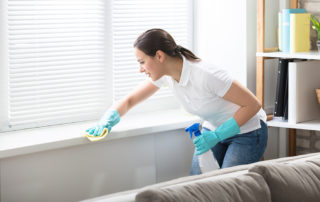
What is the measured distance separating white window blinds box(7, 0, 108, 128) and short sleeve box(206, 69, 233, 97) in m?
0.74

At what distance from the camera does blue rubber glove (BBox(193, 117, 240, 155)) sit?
9.23 feet

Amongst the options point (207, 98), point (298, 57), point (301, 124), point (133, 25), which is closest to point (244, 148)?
point (207, 98)

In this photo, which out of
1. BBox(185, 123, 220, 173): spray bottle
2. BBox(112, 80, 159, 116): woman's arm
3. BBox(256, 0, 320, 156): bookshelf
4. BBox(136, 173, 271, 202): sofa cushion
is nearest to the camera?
BBox(136, 173, 271, 202): sofa cushion

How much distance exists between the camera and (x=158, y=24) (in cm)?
351

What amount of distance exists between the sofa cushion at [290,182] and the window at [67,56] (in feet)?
4.16

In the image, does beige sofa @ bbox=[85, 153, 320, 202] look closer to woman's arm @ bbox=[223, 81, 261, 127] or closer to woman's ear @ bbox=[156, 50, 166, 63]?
woman's arm @ bbox=[223, 81, 261, 127]

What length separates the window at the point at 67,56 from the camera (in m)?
2.94

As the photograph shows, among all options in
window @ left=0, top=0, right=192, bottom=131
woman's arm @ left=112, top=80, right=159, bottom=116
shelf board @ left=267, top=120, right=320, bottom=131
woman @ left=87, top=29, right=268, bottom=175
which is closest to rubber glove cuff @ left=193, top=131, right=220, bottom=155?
woman @ left=87, top=29, right=268, bottom=175

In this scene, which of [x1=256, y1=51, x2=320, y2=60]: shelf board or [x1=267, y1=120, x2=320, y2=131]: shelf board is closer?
[x1=256, y1=51, x2=320, y2=60]: shelf board

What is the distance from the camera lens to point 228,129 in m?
2.82

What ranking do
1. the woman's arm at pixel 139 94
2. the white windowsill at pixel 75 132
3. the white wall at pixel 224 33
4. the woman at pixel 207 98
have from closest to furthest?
1. the white windowsill at pixel 75 132
2. the woman at pixel 207 98
3. the woman's arm at pixel 139 94
4. the white wall at pixel 224 33

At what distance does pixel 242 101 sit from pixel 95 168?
0.80 m

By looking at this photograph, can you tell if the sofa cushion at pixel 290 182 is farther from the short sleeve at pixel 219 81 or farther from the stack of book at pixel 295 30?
the stack of book at pixel 295 30

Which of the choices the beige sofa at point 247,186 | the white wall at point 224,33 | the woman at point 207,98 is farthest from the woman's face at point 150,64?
the white wall at point 224,33
